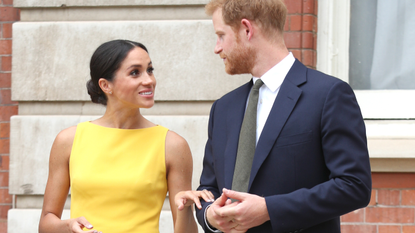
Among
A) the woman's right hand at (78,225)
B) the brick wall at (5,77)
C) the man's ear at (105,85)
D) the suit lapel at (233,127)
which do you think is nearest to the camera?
the suit lapel at (233,127)

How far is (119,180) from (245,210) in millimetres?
945

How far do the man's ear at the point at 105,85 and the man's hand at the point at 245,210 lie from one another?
3.58 ft

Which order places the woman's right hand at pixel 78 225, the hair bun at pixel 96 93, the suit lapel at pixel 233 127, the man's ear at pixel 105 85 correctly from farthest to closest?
the hair bun at pixel 96 93 < the man's ear at pixel 105 85 < the woman's right hand at pixel 78 225 < the suit lapel at pixel 233 127

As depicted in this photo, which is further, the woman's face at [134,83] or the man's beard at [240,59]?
the woman's face at [134,83]

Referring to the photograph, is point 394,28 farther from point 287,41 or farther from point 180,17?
point 180,17

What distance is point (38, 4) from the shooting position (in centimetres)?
339

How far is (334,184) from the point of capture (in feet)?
4.94

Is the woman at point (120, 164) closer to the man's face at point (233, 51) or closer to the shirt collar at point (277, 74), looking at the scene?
the man's face at point (233, 51)

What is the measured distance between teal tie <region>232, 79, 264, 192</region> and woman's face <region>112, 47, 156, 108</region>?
2.38ft

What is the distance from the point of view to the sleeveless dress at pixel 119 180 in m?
2.23

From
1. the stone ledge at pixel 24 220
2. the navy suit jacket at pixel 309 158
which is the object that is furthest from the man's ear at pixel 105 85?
the stone ledge at pixel 24 220

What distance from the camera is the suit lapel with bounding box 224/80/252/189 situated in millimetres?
1767

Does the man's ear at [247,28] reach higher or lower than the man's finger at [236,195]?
higher

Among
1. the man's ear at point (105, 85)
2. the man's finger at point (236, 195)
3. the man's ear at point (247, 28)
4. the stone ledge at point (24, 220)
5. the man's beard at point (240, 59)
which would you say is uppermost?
the man's ear at point (247, 28)
